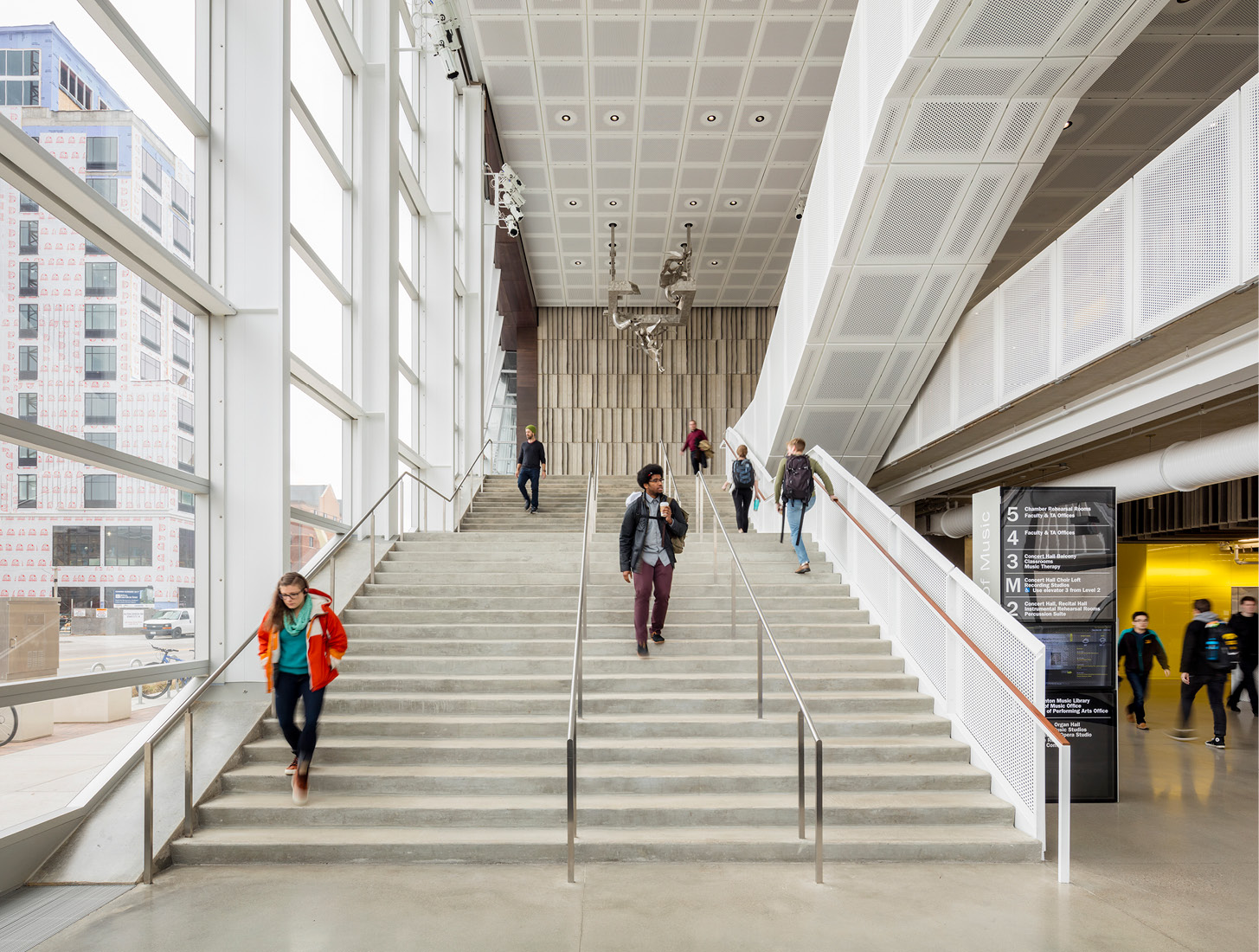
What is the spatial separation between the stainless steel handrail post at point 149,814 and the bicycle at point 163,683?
140 centimetres

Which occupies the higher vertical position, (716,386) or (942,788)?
(716,386)

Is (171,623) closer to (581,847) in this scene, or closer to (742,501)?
(581,847)

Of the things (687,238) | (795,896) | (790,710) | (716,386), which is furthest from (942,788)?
(716,386)

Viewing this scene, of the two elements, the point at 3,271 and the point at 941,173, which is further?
the point at 941,173

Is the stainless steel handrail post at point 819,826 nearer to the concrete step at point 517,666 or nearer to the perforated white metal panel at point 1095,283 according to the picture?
the concrete step at point 517,666

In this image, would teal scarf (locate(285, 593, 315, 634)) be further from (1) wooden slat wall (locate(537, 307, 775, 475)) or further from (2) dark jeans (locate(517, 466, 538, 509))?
(1) wooden slat wall (locate(537, 307, 775, 475))

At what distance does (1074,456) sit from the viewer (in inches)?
500

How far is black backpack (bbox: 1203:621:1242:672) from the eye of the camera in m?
9.63

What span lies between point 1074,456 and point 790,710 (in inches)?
308

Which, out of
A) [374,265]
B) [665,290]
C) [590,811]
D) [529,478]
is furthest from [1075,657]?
[665,290]

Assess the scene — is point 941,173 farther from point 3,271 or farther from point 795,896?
point 3,271

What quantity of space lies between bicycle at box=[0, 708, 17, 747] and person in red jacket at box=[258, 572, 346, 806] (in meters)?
1.29

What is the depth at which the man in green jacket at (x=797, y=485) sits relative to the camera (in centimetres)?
980

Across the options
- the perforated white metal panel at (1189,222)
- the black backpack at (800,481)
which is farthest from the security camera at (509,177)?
the perforated white metal panel at (1189,222)
